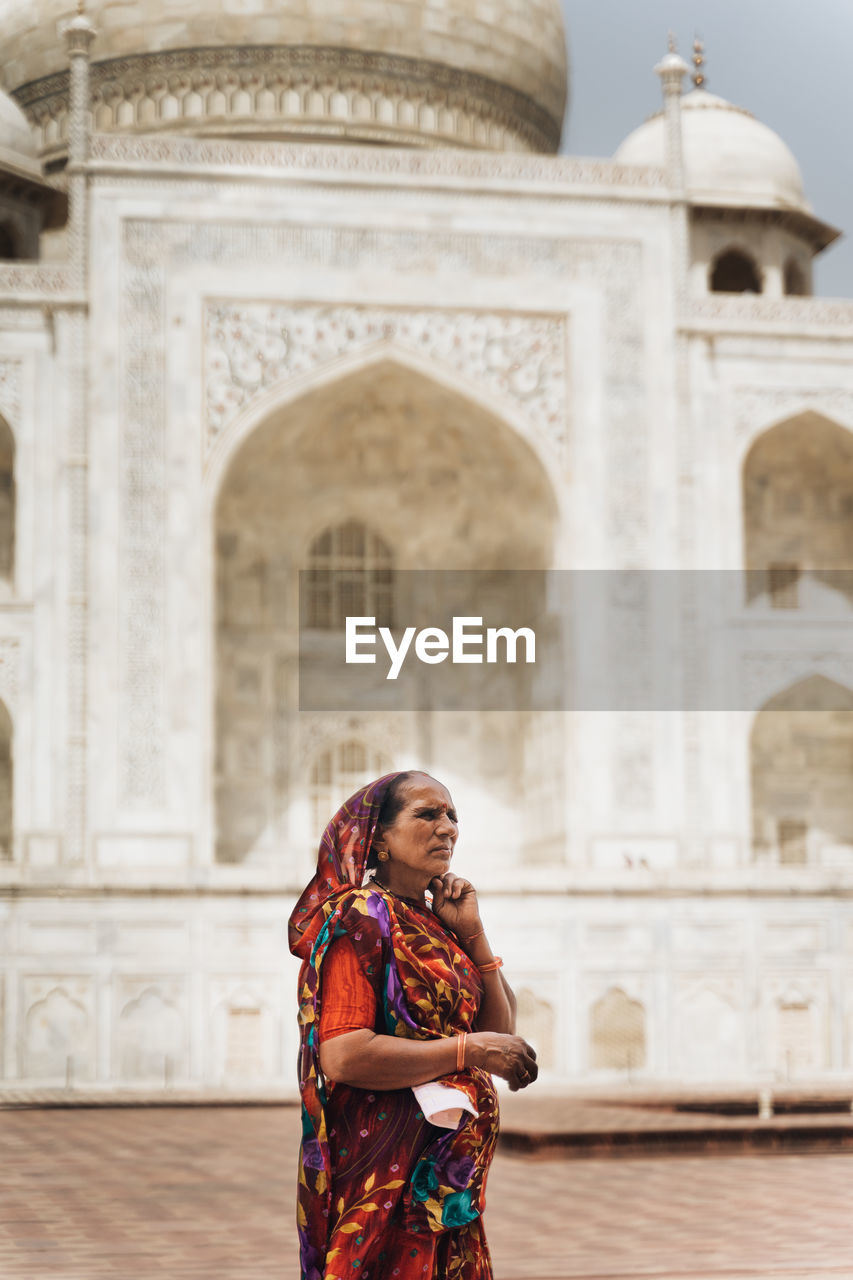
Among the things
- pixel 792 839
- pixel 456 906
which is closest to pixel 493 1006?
pixel 456 906

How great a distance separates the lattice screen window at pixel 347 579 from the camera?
15.8 meters

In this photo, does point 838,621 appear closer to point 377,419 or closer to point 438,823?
point 377,419

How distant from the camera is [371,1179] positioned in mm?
2561

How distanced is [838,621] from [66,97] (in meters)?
8.43

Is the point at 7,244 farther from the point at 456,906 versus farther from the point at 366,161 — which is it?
the point at 456,906

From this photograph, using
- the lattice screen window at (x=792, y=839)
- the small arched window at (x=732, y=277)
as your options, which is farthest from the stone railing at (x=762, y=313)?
the lattice screen window at (x=792, y=839)

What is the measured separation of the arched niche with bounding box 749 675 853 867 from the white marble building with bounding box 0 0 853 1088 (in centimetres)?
3

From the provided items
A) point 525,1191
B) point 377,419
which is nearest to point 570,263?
point 377,419

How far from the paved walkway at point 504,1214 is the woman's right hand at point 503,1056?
2233 millimetres

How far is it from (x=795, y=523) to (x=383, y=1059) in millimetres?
13906

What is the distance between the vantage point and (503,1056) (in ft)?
8.25

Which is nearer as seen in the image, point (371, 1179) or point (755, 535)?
point (371, 1179)

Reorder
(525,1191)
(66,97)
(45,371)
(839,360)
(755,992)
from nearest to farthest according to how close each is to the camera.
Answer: (525,1191), (755,992), (45,371), (839,360), (66,97)

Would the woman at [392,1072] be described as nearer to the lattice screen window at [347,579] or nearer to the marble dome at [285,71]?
the lattice screen window at [347,579]
